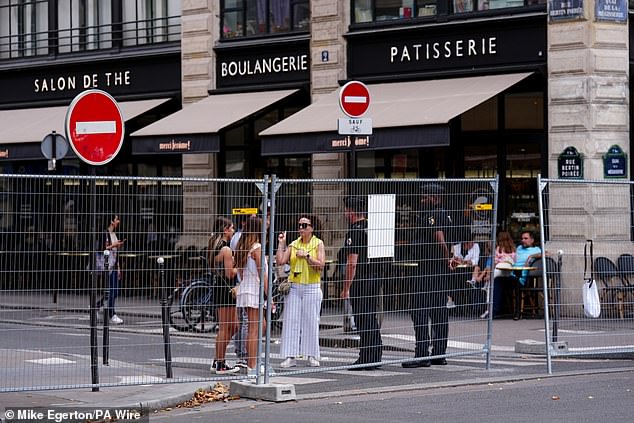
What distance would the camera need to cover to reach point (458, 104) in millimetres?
21781

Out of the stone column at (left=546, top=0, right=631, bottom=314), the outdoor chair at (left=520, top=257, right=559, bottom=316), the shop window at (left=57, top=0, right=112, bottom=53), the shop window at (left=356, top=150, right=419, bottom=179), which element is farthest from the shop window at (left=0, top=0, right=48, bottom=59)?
the outdoor chair at (left=520, top=257, right=559, bottom=316)

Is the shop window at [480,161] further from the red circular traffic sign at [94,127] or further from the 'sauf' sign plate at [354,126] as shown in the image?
the red circular traffic sign at [94,127]

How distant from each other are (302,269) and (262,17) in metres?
12.9

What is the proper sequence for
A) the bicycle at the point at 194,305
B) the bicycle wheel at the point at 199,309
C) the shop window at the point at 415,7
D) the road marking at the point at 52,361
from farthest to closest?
the shop window at the point at 415,7, the bicycle wheel at the point at 199,309, the bicycle at the point at 194,305, the road marking at the point at 52,361

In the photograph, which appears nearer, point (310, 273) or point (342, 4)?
point (310, 273)

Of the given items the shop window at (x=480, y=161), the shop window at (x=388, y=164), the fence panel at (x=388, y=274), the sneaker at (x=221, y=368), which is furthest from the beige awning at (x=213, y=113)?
the sneaker at (x=221, y=368)

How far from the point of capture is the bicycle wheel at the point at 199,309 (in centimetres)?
1241

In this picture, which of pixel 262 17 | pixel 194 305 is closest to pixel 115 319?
pixel 194 305

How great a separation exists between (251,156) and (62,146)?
407cm

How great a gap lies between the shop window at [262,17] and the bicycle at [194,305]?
1336cm

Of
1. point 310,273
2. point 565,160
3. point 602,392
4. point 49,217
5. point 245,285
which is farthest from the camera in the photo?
point 565,160

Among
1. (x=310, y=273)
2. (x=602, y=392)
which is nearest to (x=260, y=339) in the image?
(x=310, y=273)

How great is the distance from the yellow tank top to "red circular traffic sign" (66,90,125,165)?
2.31 metres

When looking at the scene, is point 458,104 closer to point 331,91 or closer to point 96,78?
point 331,91
